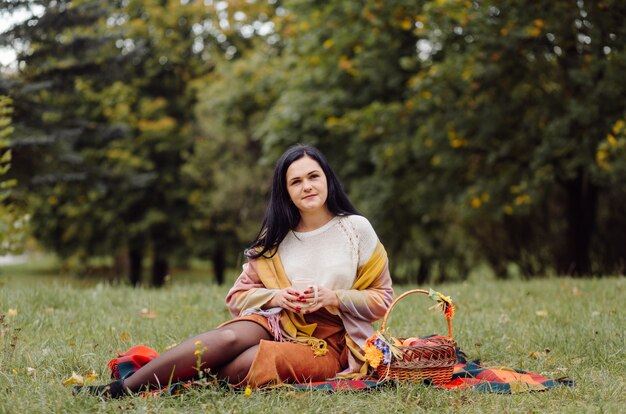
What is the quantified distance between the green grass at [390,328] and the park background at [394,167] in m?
0.02

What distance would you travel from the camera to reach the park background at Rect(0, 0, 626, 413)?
4461 mm

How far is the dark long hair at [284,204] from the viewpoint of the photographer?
4.08 metres

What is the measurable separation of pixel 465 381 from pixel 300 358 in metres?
0.91

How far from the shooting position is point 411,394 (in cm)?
351

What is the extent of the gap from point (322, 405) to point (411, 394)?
1.58ft

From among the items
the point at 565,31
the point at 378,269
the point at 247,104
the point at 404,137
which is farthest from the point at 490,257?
the point at 378,269

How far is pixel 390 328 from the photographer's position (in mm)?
5387

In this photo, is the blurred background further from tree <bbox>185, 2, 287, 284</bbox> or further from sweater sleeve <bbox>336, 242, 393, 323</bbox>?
sweater sleeve <bbox>336, 242, 393, 323</bbox>

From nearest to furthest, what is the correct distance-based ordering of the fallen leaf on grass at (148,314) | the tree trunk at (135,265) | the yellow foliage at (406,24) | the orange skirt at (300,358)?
the orange skirt at (300,358), the fallen leaf on grass at (148,314), the yellow foliage at (406,24), the tree trunk at (135,265)

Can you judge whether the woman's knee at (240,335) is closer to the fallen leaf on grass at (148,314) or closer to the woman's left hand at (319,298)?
the woman's left hand at (319,298)

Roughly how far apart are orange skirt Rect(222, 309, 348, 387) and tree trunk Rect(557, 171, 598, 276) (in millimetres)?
7712

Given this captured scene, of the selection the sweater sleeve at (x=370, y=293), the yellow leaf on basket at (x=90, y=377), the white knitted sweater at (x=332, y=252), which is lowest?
the yellow leaf on basket at (x=90, y=377)

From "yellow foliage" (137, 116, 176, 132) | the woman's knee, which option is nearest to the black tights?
the woman's knee

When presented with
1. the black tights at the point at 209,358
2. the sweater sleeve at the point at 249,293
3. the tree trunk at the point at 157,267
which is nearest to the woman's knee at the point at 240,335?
the black tights at the point at 209,358
